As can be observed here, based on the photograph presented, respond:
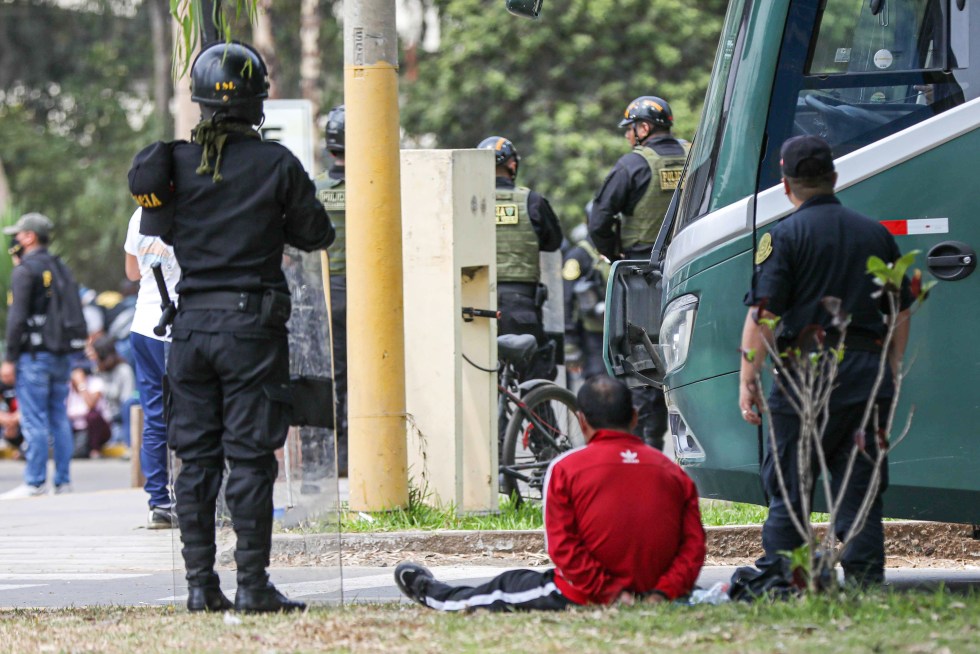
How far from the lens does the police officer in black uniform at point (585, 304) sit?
12906mm

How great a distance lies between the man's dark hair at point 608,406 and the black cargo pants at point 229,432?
1.06 m

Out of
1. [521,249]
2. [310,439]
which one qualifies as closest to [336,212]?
[521,249]

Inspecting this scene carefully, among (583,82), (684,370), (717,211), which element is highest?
(583,82)

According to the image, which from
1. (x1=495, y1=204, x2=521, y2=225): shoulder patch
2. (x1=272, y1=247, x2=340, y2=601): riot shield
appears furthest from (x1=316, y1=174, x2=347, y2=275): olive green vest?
(x1=272, y1=247, x2=340, y2=601): riot shield

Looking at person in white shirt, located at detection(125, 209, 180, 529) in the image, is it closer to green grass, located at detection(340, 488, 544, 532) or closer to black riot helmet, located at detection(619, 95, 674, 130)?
green grass, located at detection(340, 488, 544, 532)

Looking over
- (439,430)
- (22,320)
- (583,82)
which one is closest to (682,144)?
(439,430)

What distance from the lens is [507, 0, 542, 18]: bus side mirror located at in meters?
6.54

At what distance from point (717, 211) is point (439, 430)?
3.09 meters

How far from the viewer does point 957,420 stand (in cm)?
570

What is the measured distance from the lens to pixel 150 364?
9250 millimetres

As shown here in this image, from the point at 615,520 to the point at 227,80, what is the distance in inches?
79.0

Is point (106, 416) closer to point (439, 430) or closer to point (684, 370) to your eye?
point (439, 430)

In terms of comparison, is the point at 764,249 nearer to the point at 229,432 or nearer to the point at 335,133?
the point at 229,432

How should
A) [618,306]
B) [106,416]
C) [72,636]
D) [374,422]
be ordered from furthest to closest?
1. [106,416]
2. [374,422]
3. [618,306]
4. [72,636]
